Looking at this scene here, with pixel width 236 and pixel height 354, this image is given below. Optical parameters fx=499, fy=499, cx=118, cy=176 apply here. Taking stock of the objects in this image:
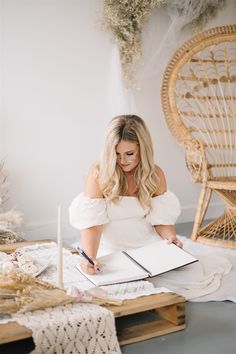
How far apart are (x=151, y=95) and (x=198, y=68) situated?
36cm

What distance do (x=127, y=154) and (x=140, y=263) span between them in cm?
46

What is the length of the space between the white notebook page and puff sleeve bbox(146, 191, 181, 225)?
20cm

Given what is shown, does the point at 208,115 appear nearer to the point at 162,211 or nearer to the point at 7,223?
the point at 162,211

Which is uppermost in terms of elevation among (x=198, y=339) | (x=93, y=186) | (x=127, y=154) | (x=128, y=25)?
(x=128, y=25)

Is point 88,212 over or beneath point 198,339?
over

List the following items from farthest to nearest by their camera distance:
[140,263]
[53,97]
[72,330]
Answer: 1. [53,97]
2. [140,263]
3. [72,330]

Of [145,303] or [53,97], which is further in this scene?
[53,97]

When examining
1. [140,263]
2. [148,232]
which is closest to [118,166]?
[148,232]

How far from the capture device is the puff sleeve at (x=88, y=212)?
2070 millimetres

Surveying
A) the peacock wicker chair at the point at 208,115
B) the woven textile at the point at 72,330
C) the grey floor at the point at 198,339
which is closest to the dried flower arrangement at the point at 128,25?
the peacock wicker chair at the point at 208,115

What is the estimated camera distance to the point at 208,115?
10.2 ft

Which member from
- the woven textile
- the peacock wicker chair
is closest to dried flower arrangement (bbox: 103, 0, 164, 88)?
the peacock wicker chair

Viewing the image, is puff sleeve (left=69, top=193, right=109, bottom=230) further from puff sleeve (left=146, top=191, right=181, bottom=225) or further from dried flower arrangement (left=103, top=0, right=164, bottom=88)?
dried flower arrangement (left=103, top=0, right=164, bottom=88)

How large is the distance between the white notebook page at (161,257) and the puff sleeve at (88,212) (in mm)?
210
